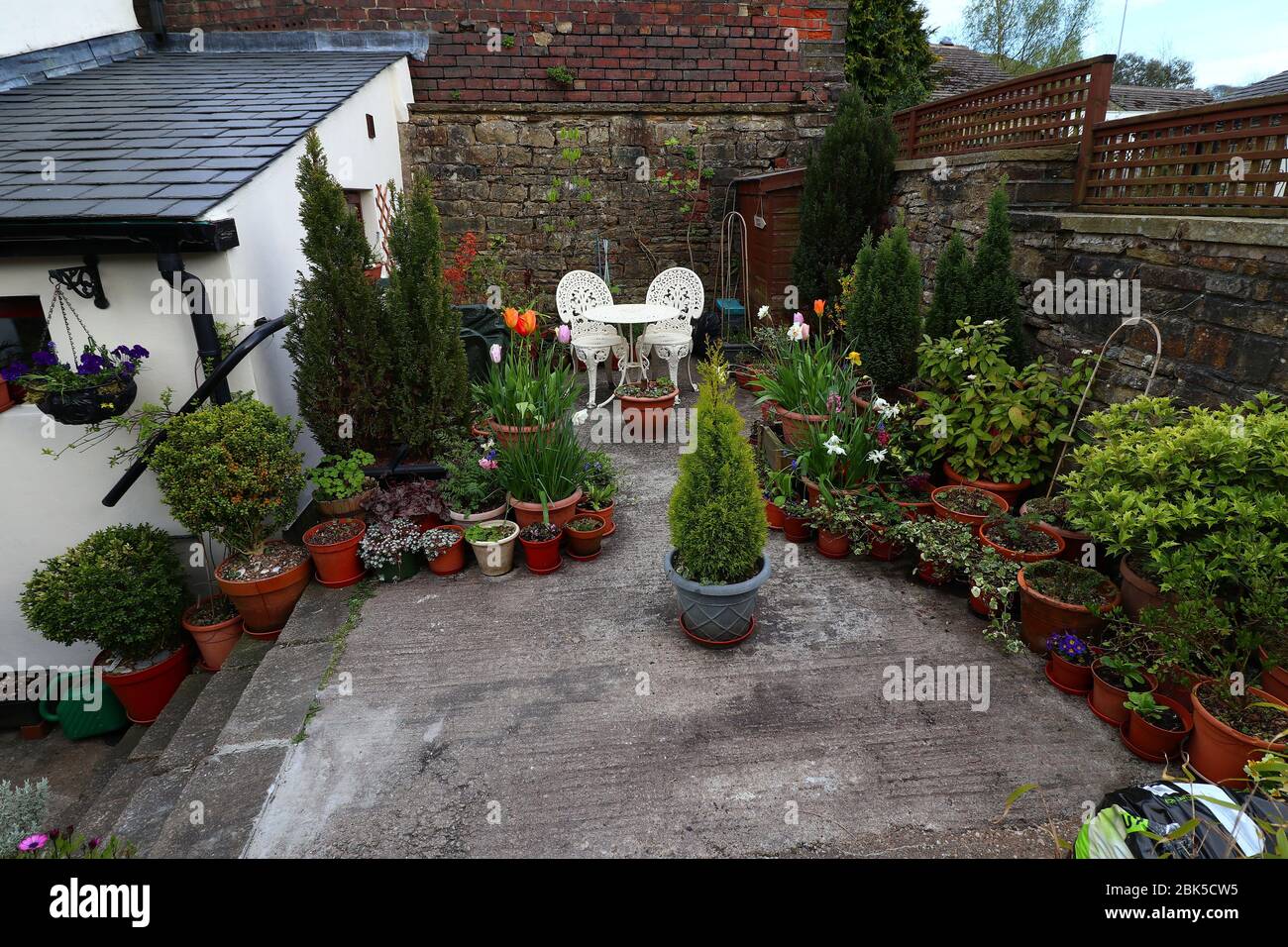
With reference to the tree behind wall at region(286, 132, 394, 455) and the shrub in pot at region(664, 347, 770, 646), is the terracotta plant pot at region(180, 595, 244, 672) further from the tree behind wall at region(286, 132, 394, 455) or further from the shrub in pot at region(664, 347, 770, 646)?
the shrub in pot at region(664, 347, 770, 646)

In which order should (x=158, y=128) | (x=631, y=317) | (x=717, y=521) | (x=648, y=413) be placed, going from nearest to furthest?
1. (x=717, y=521)
2. (x=158, y=128)
3. (x=648, y=413)
4. (x=631, y=317)

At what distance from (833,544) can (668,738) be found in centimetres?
174

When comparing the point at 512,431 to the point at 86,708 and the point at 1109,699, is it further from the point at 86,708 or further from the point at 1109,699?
the point at 1109,699

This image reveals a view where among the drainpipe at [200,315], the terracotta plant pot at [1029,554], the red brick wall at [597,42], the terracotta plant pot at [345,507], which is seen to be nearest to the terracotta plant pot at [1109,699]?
the terracotta plant pot at [1029,554]

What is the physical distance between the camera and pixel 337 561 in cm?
381

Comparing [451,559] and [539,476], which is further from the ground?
[539,476]

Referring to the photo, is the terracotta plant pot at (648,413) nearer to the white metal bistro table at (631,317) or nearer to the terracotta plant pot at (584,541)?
the white metal bistro table at (631,317)

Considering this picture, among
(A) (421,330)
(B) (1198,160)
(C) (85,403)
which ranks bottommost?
(C) (85,403)

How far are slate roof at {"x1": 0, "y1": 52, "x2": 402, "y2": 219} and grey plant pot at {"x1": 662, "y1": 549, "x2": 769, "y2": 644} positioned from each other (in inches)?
120

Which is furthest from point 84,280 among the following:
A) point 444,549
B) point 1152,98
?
point 1152,98

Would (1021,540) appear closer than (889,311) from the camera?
Yes

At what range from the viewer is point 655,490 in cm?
488

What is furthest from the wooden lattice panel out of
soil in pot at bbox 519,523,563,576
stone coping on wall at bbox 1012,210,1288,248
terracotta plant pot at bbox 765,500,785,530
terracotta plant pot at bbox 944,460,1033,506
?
soil in pot at bbox 519,523,563,576
